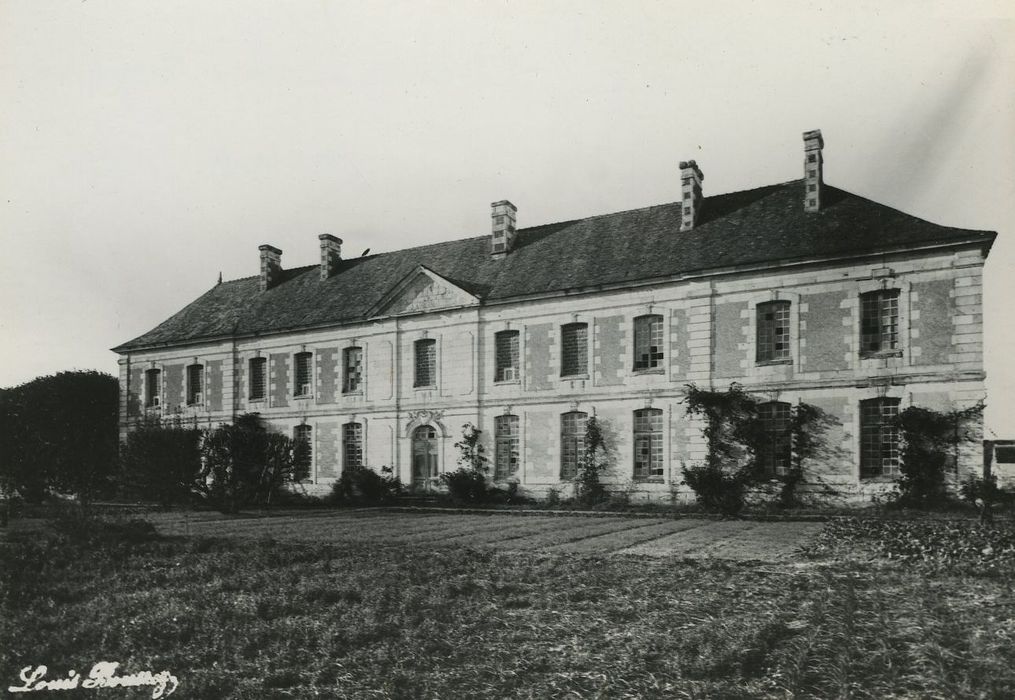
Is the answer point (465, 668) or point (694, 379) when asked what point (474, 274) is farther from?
point (465, 668)

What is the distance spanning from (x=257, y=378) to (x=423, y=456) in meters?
8.06

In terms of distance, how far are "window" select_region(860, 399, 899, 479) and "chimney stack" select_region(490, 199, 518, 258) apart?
455 inches

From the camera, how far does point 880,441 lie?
54.9 feet

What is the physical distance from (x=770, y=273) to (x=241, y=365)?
62.2ft

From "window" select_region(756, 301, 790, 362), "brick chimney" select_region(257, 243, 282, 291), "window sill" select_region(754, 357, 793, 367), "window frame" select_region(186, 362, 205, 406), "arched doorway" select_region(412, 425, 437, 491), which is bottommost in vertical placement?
"arched doorway" select_region(412, 425, 437, 491)

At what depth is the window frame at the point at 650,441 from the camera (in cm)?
1934

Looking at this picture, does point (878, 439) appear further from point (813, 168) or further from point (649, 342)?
point (813, 168)

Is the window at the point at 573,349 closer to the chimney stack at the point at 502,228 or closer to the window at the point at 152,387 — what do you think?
the chimney stack at the point at 502,228

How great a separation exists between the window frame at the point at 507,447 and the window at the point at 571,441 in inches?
52.7

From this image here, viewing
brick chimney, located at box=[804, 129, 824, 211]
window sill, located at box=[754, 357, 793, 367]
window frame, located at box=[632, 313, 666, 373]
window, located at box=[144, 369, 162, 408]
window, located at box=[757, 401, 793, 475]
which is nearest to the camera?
window, located at box=[757, 401, 793, 475]

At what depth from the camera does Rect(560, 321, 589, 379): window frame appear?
2059 centimetres

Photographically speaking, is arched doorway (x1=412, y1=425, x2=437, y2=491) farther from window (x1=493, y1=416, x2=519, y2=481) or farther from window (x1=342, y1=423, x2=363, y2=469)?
window (x1=342, y1=423, x2=363, y2=469)

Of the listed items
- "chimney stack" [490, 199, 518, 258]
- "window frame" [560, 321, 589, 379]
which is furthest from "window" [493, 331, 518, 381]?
"chimney stack" [490, 199, 518, 258]

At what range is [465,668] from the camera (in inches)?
205
